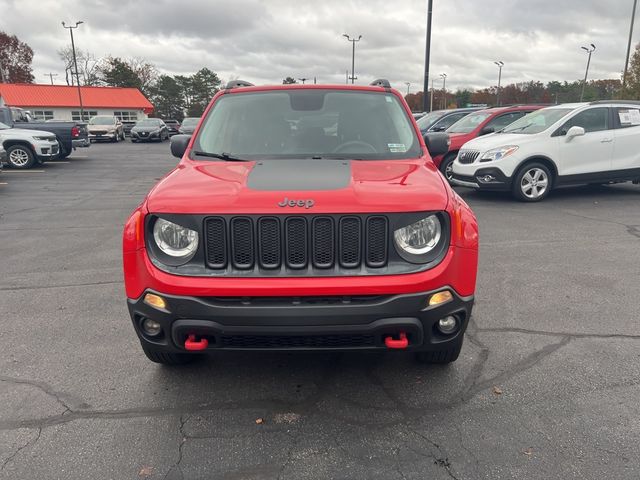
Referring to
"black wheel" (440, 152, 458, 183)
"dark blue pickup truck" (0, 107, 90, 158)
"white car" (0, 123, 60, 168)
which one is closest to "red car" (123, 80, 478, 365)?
"black wheel" (440, 152, 458, 183)

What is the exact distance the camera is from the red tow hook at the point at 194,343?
269 cm

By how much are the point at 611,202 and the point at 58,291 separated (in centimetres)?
942

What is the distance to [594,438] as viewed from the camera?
267 centimetres

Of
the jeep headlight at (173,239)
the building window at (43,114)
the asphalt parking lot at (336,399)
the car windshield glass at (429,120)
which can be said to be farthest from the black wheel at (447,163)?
the building window at (43,114)

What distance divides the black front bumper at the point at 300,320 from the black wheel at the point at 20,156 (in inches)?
661

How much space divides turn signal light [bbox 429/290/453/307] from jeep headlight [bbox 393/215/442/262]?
0.70 feet

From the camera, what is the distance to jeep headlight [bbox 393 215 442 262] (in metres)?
2.70

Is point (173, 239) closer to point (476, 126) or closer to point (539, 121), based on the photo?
point (539, 121)

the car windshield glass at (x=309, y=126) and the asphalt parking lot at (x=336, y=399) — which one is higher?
the car windshield glass at (x=309, y=126)

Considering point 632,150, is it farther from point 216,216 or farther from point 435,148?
point 216,216

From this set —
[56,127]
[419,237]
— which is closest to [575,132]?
[419,237]

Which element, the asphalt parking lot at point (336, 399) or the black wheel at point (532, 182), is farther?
the black wheel at point (532, 182)

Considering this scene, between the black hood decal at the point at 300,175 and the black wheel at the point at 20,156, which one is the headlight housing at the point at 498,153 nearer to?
the black hood decal at the point at 300,175

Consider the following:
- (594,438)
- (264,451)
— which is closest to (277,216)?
(264,451)
